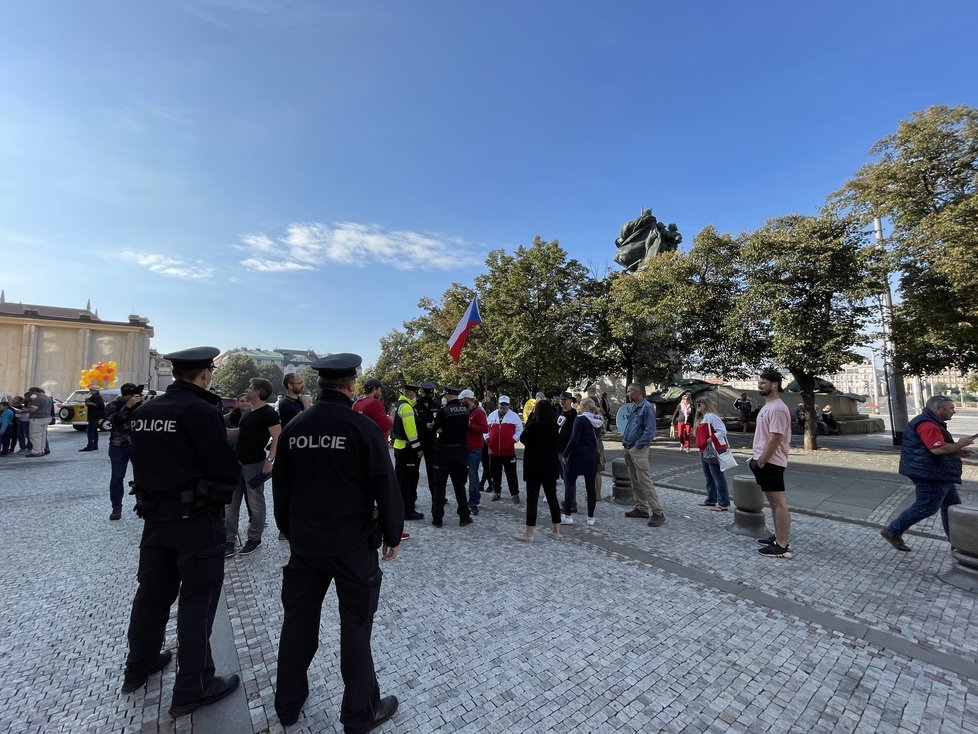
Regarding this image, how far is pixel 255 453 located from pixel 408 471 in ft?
7.72

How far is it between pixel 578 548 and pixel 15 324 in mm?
69095

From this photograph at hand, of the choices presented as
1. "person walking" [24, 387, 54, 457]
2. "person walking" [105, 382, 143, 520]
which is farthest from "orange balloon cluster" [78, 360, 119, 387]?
"person walking" [105, 382, 143, 520]

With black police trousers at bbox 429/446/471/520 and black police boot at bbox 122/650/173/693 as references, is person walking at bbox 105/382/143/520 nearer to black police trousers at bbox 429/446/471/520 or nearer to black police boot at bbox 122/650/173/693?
black police trousers at bbox 429/446/471/520

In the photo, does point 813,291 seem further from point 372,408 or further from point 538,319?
point 372,408

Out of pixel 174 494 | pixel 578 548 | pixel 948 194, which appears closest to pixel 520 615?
pixel 578 548

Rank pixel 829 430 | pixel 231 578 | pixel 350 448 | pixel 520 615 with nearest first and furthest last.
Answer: pixel 350 448
pixel 520 615
pixel 231 578
pixel 829 430

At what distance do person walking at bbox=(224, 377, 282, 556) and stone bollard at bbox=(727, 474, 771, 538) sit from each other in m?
5.74

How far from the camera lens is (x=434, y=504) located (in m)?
6.47

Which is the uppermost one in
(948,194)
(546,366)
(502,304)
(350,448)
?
(948,194)

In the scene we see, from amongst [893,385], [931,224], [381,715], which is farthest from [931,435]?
[893,385]

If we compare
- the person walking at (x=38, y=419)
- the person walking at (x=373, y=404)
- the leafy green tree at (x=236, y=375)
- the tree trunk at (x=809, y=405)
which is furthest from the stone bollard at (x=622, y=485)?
the leafy green tree at (x=236, y=375)

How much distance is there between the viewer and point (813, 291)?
1437cm

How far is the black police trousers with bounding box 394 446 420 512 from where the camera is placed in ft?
21.3

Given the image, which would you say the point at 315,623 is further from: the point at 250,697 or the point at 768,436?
the point at 768,436
